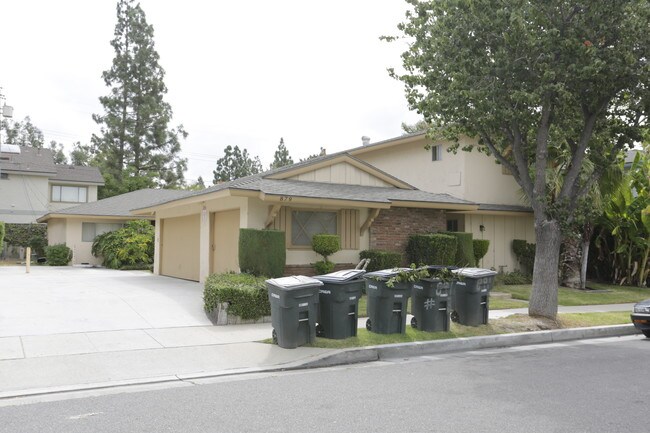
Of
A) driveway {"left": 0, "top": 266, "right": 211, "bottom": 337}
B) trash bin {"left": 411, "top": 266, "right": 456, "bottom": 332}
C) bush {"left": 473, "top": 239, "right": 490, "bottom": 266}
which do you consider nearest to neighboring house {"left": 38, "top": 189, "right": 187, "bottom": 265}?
driveway {"left": 0, "top": 266, "right": 211, "bottom": 337}

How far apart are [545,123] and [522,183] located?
1.35m

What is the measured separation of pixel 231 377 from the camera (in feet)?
24.5

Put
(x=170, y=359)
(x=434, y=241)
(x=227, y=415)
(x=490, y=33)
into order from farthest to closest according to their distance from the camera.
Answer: (x=434, y=241)
(x=490, y=33)
(x=170, y=359)
(x=227, y=415)

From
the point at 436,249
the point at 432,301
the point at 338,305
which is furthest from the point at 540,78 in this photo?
the point at 436,249

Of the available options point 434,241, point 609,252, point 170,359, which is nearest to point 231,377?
point 170,359

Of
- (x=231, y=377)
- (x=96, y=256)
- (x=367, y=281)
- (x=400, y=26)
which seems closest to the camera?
(x=231, y=377)

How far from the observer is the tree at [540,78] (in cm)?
1060

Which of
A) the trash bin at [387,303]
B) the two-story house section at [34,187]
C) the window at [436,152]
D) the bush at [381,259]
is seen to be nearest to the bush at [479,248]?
the bush at [381,259]

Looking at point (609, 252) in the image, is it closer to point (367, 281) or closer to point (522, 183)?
point (522, 183)

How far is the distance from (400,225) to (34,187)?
29.4 m

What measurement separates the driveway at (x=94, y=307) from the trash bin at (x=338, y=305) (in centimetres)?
290

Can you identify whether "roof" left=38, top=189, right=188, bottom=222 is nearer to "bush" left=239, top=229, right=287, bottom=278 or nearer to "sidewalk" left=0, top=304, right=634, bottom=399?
"bush" left=239, top=229, right=287, bottom=278

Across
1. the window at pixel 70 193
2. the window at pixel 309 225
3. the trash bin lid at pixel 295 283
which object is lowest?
the trash bin lid at pixel 295 283

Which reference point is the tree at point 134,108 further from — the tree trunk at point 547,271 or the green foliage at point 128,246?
the tree trunk at point 547,271
